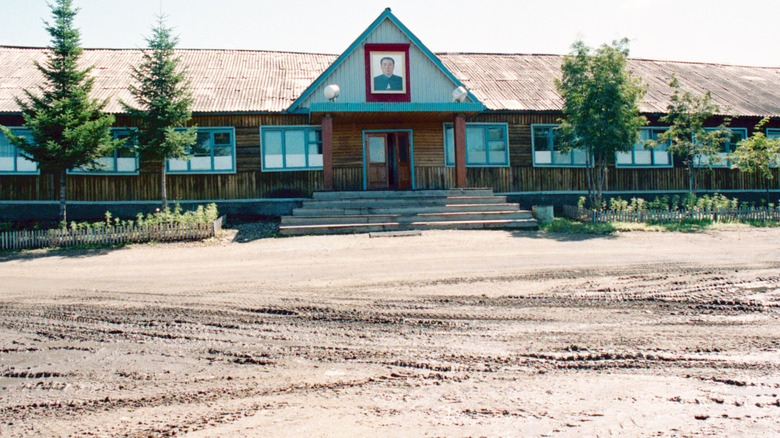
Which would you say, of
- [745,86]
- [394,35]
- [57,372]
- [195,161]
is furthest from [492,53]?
[57,372]

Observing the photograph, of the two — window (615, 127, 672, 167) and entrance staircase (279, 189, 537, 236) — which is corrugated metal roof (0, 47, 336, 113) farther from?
window (615, 127, 672, 167)

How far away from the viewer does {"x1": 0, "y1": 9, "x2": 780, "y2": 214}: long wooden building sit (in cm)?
1870

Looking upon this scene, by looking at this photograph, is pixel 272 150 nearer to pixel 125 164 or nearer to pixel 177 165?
pixel 177 165

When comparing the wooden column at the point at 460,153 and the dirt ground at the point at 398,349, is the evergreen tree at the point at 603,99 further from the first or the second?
the dirt ground at the point at 398,349

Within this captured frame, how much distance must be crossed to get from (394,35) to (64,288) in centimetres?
1395

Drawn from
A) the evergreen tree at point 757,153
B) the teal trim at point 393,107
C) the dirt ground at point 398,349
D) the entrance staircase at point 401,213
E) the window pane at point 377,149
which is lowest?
the dirt ground at point 398,349

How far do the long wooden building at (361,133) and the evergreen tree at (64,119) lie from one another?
209 cm

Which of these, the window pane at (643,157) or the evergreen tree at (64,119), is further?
the window pane at (643,157)

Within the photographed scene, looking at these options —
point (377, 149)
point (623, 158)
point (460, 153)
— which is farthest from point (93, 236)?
point (623, 158)

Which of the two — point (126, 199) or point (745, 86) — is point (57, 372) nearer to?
point (126, 199)

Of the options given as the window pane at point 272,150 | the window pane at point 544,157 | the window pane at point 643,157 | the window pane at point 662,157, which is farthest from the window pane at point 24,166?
the window pane at point 662,157

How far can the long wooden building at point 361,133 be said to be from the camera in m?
18.7

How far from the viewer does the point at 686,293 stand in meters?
8.26

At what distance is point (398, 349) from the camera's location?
19.3ft
